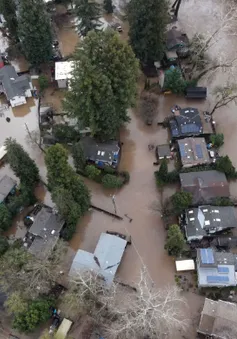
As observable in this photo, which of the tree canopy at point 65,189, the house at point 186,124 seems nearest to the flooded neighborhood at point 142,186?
the house at point 186,124

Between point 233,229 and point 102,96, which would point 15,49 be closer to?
point 102,96

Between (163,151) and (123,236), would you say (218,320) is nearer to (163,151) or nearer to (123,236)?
(123,236)

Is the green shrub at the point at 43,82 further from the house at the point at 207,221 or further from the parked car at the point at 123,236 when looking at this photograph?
the house at the point at 207,221

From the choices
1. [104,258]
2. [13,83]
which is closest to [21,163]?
[104,258]

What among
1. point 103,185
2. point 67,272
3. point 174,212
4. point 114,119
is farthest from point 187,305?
point 114,119

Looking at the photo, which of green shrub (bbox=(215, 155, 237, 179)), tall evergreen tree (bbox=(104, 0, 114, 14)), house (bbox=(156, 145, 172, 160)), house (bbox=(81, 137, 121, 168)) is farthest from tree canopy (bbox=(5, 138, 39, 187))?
tall evergreen tree (bbox=(104, 0, 114, 14))
